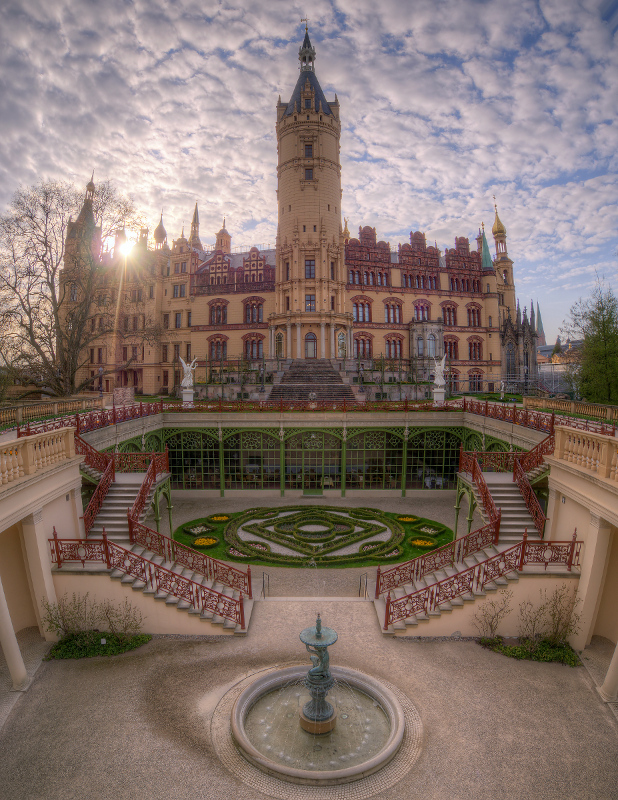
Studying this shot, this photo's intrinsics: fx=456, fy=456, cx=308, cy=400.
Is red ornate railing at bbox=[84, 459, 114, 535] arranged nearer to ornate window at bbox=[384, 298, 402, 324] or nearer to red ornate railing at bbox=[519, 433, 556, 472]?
red ornate railing at bbox=[519, 433, 556, 472]

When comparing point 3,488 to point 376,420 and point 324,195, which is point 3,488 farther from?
point 324,195

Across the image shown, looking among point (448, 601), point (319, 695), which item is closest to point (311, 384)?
point (448, 601)

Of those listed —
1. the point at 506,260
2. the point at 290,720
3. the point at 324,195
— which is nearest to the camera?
the point at 290,720

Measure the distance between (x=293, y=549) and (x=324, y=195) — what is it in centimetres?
4000

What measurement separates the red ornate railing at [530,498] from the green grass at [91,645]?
477 inches

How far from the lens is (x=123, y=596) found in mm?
12305

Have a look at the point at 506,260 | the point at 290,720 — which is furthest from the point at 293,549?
the point at 506,260

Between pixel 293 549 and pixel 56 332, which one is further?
pixel 56 332

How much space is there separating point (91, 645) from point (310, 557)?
8.63 m

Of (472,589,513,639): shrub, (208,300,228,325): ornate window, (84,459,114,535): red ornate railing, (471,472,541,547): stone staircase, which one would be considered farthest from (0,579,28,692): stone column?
(208,300,228,325): ornate window

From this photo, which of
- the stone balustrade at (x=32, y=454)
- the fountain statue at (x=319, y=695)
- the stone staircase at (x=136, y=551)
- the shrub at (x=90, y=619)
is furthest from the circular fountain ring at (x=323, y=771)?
the stone balustrade at (x=32, y=454)

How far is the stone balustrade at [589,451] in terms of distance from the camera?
10.4m

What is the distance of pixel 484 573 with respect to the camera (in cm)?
1223

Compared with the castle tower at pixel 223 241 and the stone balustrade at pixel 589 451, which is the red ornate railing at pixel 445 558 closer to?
the stone balustrade at pixel 589 451
